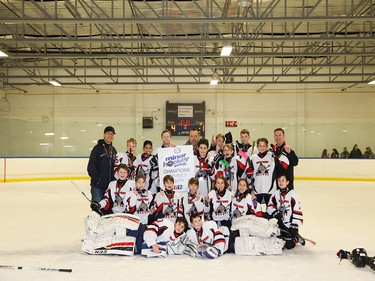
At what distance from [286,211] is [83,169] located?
35.1 ft

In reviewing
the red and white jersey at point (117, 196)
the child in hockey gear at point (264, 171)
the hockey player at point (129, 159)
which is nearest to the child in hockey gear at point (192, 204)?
the red and white jersey at point (117, 196)

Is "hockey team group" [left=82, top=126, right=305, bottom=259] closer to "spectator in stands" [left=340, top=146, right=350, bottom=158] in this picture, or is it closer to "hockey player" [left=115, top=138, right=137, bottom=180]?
"hockey player" [left=115, top=138, right=137, bottom=180]

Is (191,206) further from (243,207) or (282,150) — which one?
(282,150)

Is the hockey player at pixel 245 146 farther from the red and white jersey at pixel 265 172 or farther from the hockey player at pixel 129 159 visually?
the hockey player at pixel 129 159

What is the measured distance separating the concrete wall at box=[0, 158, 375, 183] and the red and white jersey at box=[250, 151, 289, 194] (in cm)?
976

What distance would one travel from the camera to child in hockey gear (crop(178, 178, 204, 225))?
4.67 m

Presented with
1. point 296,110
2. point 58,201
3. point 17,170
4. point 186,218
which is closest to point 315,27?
point 296,110

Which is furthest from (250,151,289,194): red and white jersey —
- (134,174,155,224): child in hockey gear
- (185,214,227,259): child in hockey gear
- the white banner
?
(134,174,155,224): child in hockey gear

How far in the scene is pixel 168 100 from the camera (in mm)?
16719

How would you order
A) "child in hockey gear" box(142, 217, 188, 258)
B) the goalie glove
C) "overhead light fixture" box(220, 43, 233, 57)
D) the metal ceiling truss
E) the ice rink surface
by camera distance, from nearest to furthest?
1. the ice rink surface
2. the goalie glove
3. "child in hockey gear" box(142, 217, 188, 258)
4. the metal ceiling truss
5. "overhead light fixture" box(220, 43, 233, 57)

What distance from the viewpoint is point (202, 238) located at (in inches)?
171

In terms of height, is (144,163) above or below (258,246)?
above

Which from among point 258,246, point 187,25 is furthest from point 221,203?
point 187,25

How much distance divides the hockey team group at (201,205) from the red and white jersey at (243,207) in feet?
0.03
